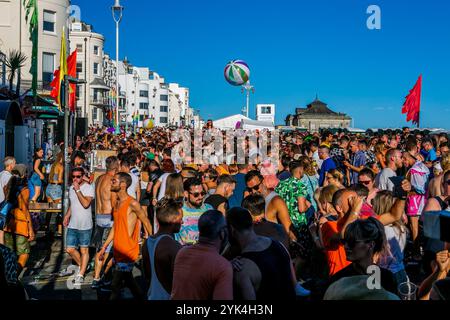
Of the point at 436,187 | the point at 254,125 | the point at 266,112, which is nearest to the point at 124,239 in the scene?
the point at 436,187

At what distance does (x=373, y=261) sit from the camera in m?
3.99

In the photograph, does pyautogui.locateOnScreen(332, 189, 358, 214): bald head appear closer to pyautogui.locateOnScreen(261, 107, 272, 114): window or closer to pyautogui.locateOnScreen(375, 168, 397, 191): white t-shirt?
pyautogui.locateOnScreen(375, 168, 397, 191): white t-shirt

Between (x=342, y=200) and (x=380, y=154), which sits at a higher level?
(x=380, y=154)

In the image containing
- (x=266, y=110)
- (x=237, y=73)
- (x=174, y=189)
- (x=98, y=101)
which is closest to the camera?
(x=174, y=189)

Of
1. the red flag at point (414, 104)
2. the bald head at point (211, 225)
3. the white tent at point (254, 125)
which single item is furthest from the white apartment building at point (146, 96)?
the bald head at point (211, 225)

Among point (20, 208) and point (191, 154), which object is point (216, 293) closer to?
point (20, 208)

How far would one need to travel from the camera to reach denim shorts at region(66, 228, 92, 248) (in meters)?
8.84

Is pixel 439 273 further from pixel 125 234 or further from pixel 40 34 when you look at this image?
pixel 40 34

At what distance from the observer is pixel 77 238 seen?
349 inches

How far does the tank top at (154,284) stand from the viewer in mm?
4898

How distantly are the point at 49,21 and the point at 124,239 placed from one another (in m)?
37.9
